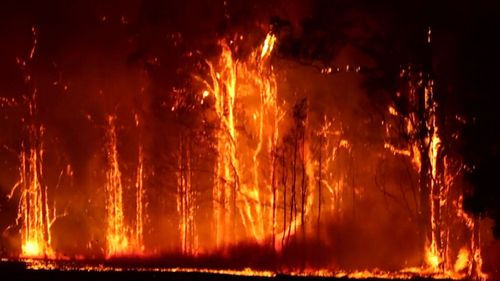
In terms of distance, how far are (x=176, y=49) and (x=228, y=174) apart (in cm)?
354

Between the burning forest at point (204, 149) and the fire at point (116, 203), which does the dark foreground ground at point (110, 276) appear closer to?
the burning forest at point (204, 149)

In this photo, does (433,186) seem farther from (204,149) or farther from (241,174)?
(204,149)

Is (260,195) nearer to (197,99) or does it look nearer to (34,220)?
(197,99)

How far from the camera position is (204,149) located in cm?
2103

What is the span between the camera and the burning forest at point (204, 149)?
19.1 meters

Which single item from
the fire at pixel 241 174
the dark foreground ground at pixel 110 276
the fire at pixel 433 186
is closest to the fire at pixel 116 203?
the fire at pixel 241 174

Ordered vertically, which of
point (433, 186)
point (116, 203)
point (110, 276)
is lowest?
point (110, 276)

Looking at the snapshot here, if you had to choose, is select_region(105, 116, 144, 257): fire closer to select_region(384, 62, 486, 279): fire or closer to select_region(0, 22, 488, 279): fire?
select_region(0, 22, 488, 279): fire

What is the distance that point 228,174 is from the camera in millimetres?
20859

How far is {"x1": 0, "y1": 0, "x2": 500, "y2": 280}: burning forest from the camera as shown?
19062mm

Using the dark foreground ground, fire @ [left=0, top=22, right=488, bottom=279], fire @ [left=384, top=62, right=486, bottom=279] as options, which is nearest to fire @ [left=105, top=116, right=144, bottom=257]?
fire @ [left=0, top=22, right=488, bottom=279]

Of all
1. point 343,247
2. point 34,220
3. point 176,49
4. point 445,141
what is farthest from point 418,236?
point 34,220

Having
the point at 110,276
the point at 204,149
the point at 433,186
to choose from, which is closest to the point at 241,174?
the point at 204,149

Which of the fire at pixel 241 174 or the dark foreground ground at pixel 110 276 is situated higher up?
the fire at pixel 241 174
